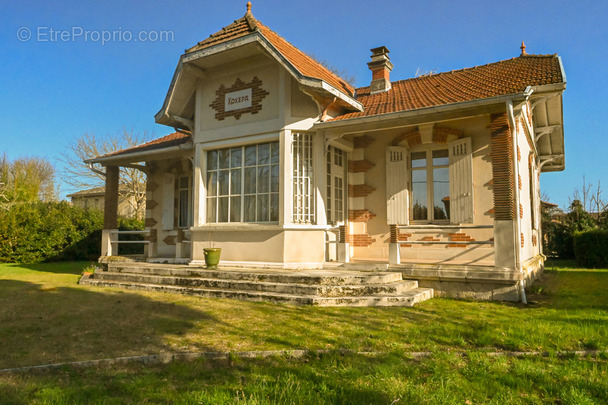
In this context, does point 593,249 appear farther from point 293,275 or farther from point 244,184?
point 244,184

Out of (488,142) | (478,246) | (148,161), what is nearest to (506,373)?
(478,246)

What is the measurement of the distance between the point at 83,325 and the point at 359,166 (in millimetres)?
6576

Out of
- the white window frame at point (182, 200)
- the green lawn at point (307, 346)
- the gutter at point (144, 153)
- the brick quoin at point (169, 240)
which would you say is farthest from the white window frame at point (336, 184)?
the brick quoin at point (169, 240)

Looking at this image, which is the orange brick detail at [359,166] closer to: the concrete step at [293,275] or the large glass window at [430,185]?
→ the large glass window at [430,185]

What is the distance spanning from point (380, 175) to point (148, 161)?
23.8ft

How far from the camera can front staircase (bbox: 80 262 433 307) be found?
6.53 m

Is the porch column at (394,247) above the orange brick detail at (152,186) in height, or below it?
below

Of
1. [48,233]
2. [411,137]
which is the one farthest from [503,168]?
[48,233]

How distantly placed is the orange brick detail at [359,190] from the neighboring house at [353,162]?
3 centimetres

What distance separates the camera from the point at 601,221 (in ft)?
57.1

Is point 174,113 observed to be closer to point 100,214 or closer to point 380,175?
point 380,175

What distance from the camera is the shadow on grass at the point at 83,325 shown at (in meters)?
4.03

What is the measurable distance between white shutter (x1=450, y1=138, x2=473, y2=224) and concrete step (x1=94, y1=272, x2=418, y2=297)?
1.83m

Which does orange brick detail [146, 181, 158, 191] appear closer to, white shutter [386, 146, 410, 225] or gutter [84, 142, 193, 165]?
gutter [84, 142, 193, 165]
